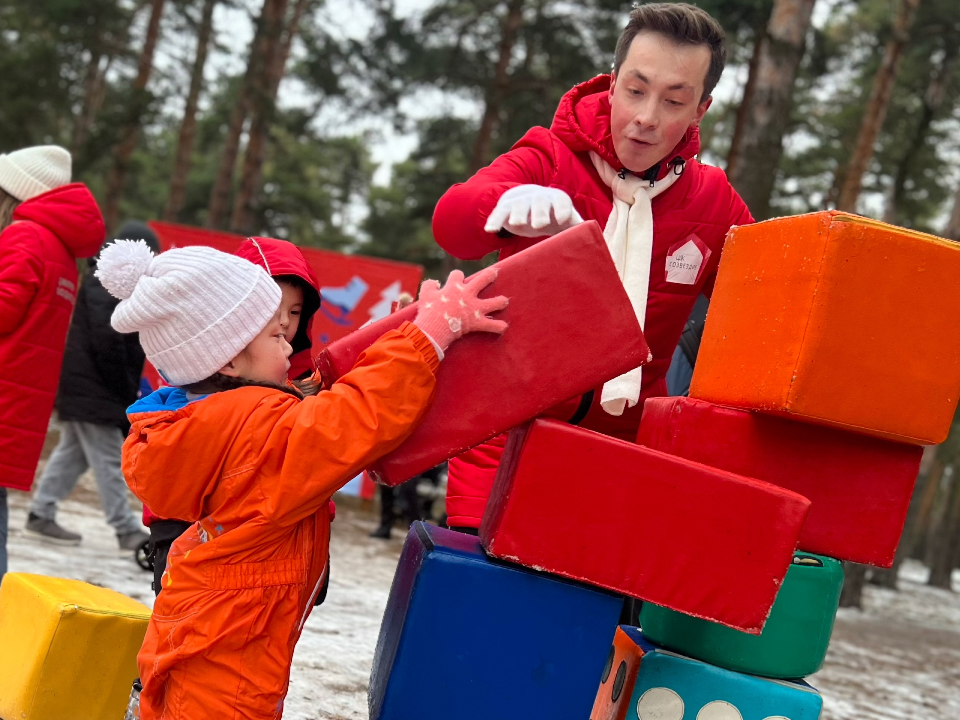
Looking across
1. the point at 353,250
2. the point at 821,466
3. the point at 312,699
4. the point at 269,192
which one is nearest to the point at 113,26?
the point at 269,192

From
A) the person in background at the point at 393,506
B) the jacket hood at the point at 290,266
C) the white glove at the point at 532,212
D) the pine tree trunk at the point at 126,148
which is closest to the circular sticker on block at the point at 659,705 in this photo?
the white glove at the point at 532,212

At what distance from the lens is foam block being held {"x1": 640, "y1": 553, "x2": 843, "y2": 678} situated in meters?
2.47

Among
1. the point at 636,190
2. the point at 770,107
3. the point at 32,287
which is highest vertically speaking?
the point at 770,107

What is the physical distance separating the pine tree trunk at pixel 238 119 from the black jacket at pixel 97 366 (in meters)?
9.02

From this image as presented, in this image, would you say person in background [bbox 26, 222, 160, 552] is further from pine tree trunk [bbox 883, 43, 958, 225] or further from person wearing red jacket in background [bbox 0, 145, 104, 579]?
pine tree trunk [bbox 883, 43, 958, 225]

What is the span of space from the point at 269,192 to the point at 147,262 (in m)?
26.6

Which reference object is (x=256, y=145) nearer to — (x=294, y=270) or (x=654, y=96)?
(x=294, y=270)

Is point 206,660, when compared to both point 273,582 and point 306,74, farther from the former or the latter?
point 306,74

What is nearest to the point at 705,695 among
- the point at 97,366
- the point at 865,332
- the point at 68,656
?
the point at 865,332

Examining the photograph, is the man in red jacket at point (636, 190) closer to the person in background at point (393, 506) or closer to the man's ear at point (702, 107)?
the man's ear at point (702, 107)

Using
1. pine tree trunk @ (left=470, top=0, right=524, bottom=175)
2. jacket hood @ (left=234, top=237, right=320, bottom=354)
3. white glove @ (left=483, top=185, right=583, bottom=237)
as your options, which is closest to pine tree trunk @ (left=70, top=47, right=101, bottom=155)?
pine tree trunk @ (left=470, top=0, right=524, bottom=175)

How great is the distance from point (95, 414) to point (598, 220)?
167 inches

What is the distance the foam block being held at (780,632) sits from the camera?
8.11 ft

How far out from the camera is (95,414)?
5.81 metres
